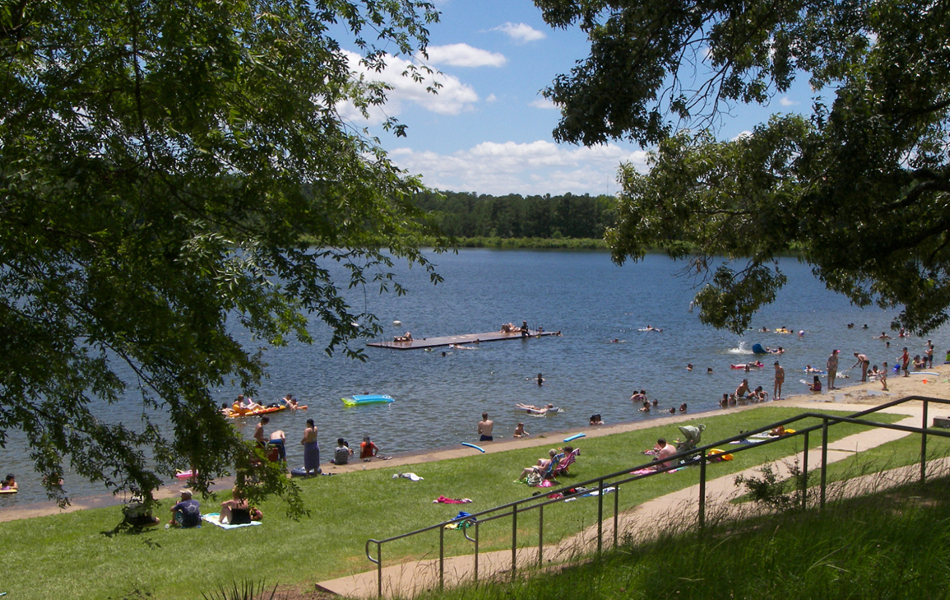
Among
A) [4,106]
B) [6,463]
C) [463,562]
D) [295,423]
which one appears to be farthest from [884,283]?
[6,463]

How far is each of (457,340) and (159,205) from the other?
4746 cm

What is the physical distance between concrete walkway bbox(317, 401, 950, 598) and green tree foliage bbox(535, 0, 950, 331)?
12.8 feet

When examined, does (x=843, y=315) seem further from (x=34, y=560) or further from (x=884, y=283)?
(x=34, y=560)

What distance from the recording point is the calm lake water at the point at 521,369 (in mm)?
29266

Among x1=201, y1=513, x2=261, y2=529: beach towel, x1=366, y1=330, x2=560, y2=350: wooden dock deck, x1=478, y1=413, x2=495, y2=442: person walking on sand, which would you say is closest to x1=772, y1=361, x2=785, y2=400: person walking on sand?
x1=478, y1=413, x2=495, y2=442: person walking on sand

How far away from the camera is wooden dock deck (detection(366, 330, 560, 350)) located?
51.3m

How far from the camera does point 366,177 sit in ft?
Answer: 28.0

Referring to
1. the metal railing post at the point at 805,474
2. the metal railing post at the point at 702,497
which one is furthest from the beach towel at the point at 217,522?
the metal railing post at the point at 805,474

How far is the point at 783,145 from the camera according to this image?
38.5 ft

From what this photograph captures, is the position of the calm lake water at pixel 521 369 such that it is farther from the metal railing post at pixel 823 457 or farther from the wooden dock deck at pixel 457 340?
the metal railing post at pixel 823 457

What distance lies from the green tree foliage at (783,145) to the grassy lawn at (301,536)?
3.57 m

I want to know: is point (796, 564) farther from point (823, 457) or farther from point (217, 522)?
point (217, 522)

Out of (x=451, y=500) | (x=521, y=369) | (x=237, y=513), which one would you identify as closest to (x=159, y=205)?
(x=237, y=513)

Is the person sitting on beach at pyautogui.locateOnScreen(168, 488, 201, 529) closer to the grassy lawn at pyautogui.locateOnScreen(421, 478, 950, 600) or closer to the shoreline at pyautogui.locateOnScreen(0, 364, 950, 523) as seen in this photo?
the shoreline at pyautogui.locateOnScreen(0, 364, 950, 523)
